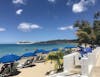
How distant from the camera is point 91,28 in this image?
50.7 metres

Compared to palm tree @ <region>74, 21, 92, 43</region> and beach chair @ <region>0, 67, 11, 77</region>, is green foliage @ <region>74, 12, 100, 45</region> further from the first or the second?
beach chair @ <region>0, 67, 11, 77</region>

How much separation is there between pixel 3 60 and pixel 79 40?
32590mm

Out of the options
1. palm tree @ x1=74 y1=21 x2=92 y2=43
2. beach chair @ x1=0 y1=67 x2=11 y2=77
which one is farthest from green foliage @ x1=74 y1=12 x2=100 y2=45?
beach chair @ x1=0 y1=67 x2=11 y2=77

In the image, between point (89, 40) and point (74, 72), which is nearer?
point (74, 72)

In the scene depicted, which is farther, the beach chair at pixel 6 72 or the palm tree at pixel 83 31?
the palm tree at pixel 83 31

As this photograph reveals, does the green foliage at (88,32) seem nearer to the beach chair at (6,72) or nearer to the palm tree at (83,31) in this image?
the palm tree at (83,31)

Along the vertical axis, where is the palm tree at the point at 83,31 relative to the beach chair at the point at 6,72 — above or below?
above

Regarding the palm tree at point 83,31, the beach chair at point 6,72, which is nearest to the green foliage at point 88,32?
the palm tree at point 83,31

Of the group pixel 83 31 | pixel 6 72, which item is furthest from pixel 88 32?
pixel 6 72

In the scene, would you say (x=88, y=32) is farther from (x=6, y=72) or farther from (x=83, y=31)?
(x=6, y=72)

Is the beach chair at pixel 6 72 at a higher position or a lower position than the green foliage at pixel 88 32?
lower

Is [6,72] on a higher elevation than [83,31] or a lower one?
lower

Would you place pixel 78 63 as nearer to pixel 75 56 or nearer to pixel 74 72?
pixel 75 56

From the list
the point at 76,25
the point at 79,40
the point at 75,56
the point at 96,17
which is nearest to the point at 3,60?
the point at 75,56
